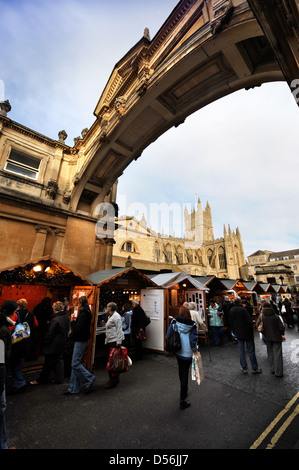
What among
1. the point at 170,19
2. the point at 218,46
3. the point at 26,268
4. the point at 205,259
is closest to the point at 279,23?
the point at 218,46

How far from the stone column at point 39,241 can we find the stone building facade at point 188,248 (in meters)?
14.4

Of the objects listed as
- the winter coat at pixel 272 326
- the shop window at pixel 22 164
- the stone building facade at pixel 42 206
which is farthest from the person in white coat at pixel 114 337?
the shop window at pixel 22 164

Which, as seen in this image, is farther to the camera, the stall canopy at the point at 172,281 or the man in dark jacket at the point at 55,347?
the stall canopy at the point at 172,281

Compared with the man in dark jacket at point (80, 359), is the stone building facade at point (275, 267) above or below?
above

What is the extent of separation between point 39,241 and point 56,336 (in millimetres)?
5283

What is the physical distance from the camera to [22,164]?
382 inches

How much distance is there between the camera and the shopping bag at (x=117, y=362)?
4449 mm

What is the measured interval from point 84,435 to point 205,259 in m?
64.4

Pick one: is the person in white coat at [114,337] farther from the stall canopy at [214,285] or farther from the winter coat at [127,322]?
the stall canopy at [214,285]

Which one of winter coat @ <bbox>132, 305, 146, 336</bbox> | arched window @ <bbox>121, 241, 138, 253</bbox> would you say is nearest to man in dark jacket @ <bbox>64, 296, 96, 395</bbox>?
winter coat @ <bbox>132, 305, 146, 336</bbox>

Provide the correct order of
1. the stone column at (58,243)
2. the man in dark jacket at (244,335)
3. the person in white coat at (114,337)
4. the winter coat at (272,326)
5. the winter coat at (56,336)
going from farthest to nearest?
the stone column at (58,243) → the man in dark jacket at (244,335) → the winter coat at (272,326) → the winter coat at (56,336) → the person in white coat at (114,337)

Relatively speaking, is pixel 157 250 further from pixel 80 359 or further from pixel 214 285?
pixel 80 359

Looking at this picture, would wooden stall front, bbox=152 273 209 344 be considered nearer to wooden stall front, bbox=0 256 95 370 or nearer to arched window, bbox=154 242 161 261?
wooden stall front, bbox=0 256 95 370

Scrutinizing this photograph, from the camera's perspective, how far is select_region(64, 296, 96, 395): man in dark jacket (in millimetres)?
4406
